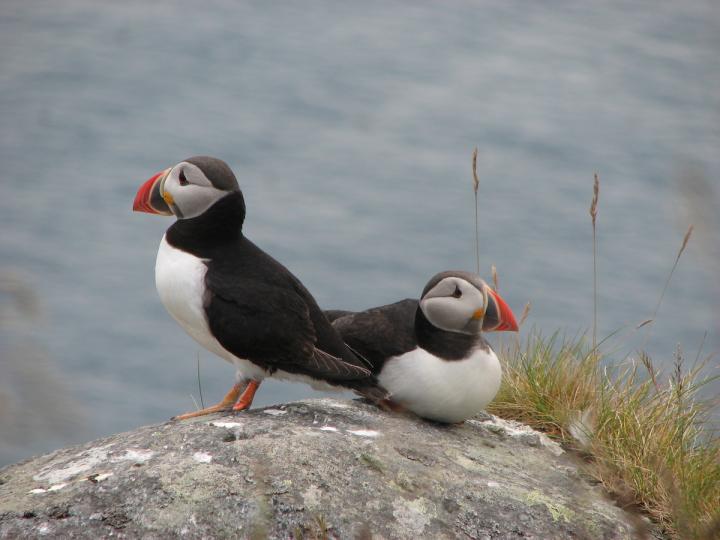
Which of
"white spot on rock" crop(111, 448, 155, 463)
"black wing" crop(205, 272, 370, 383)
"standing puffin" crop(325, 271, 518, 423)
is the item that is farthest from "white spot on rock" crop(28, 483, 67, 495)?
"standing puffin" crop(325, 271, 518, 423)

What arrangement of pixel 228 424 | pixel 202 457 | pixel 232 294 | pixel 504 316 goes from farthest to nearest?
pixel 504 316
pixel 232 294
pixel 228 424
pixel 202 457

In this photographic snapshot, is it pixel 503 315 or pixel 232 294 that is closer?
pixel 232 294

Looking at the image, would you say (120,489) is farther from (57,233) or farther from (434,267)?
(57,233)

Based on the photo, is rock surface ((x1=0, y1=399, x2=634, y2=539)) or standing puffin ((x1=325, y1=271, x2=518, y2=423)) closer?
rock surface ((x1=0, y1=399, x2=634, y2=539))

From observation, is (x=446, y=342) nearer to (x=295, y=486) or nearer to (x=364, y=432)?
(x=364, y=432)

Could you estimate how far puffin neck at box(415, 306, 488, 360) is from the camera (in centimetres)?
467

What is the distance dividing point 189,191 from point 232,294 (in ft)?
1.64

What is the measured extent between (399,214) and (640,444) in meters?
14.1

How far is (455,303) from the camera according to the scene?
461cm

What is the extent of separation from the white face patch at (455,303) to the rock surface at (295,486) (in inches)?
19.9

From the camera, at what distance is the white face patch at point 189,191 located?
4.47 meters

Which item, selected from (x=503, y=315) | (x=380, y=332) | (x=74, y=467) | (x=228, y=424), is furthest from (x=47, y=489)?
(x=503, y=315)

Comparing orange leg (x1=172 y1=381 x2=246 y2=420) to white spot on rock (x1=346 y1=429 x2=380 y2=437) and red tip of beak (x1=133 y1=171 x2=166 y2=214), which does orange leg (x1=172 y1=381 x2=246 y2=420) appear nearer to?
white spot on rock (x1=346 y1=429 x2=380 y2=437)

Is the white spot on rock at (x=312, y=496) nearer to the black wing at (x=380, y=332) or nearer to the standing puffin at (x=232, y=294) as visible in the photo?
the standing puffin at (x=232, y=294)
